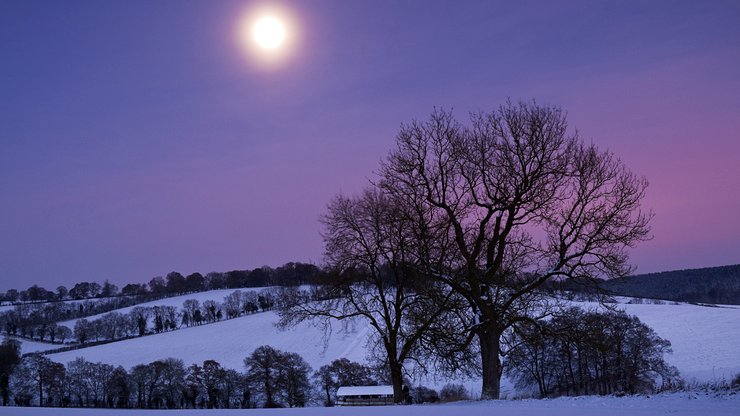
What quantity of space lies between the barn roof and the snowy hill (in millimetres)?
6193

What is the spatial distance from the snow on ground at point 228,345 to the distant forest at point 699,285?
85.1 m

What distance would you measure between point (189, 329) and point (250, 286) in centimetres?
6238

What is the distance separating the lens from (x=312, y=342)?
9669 centimetres

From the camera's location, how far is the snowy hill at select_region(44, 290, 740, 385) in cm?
7456

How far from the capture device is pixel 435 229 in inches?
715

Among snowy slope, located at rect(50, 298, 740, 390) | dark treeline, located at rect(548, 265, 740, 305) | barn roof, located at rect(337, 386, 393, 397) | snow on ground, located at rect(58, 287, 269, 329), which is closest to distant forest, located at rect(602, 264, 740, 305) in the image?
dark treeline, located at rect(548, 265, 740, 305)

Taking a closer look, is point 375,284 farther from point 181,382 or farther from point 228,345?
point 228,345

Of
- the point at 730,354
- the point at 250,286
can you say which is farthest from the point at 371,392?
the point at 250,286

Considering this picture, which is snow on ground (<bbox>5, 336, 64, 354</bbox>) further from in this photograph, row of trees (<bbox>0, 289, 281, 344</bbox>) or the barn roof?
the barn roof

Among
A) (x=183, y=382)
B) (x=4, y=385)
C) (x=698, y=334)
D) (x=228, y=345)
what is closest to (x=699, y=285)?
(x=698, y=334)

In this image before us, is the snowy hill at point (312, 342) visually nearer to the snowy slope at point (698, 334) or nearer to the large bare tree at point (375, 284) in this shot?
the snowy slope at point (698, 334)

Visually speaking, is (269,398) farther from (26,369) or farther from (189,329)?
(189,329)

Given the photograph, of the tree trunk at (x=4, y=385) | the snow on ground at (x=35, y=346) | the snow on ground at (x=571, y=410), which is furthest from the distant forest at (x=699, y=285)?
the snow on ground at (x=571, y=410)

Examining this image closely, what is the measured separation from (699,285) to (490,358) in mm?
173152
